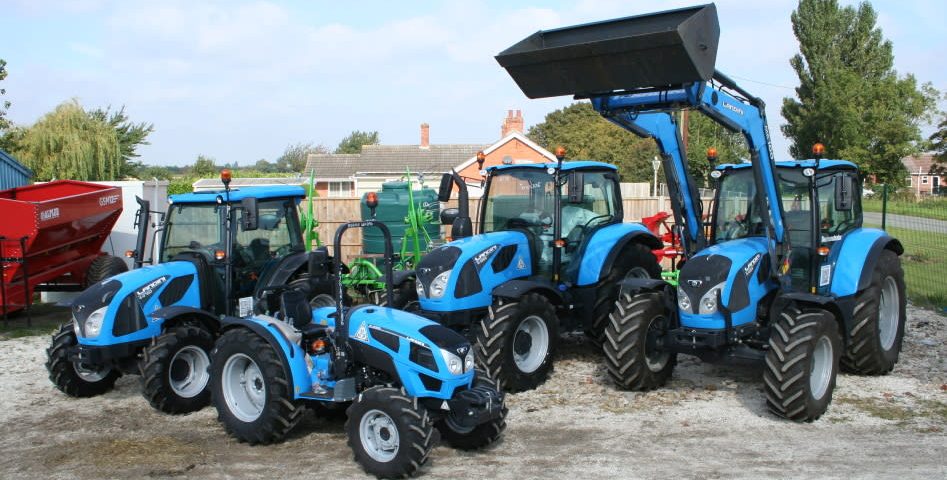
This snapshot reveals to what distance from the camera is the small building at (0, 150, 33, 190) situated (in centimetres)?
1716

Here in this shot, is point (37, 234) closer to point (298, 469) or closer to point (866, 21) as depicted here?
point (298, 469)

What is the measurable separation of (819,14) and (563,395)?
36.9 meters

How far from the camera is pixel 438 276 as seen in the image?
771cm

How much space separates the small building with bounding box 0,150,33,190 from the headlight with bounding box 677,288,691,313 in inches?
600

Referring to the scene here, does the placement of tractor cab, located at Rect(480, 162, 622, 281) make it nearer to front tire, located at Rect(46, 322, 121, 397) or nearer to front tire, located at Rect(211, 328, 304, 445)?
front tire, located at Rect(211, 328, 304, 445)

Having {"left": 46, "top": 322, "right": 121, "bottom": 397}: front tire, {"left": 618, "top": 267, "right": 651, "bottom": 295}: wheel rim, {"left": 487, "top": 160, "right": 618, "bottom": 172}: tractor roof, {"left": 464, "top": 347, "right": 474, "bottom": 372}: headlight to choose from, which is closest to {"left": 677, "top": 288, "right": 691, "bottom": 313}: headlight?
{"left": 618, "top": 267, "right": 651, "bottom": 295}: wheel rim

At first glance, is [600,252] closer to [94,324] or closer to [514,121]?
[94,324]

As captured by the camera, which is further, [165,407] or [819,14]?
[819,14]

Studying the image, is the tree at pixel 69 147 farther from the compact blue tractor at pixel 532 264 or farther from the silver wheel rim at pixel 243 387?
the silver wheel rim at pixel 243 387

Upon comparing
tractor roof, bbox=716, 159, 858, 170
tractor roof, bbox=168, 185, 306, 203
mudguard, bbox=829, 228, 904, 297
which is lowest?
mudguard, bbox=829, 228, 904, 297

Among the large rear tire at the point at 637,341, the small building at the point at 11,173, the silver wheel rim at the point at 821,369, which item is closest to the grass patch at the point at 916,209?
the silver wheel rim at the point at 821,369

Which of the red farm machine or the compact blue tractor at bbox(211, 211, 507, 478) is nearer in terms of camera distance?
the compact blue tractor at bbox(211, 211, 507, 478)

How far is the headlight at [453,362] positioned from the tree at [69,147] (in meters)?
30.1

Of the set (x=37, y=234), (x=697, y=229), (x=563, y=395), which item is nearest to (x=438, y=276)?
(x=563, y=395)
